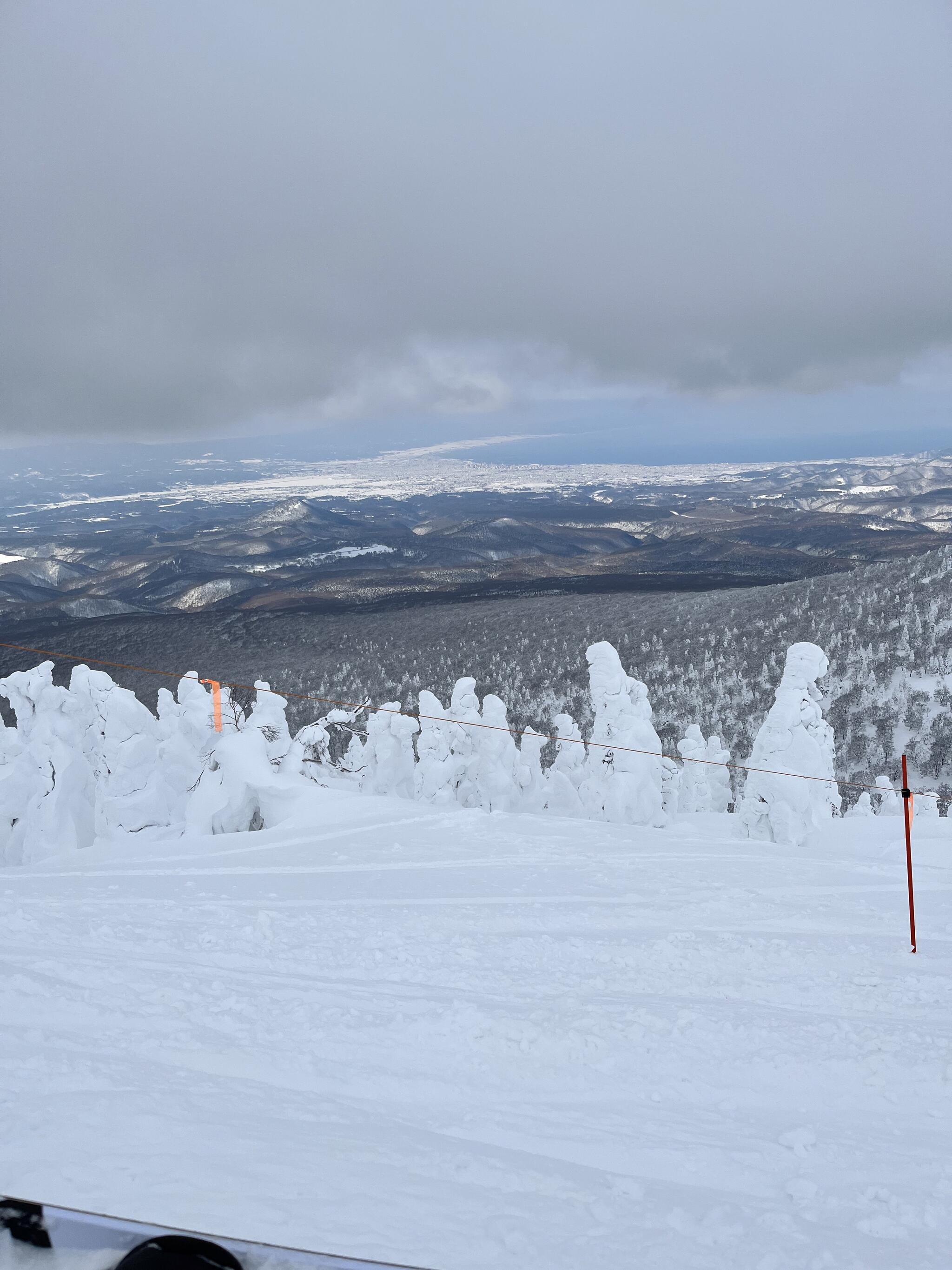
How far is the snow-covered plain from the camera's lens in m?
3.51

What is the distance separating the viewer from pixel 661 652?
65312 millimetres

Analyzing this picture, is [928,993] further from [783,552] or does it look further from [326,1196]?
[783,552]

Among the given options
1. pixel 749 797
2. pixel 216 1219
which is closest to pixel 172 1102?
pixel 216 1219

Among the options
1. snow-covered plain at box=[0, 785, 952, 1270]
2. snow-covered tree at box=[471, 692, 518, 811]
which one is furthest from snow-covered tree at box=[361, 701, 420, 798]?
snow-covered plain at box=[0, 785, 952, 1270]

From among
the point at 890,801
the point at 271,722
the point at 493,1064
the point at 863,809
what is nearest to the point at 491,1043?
the point at 493,1064

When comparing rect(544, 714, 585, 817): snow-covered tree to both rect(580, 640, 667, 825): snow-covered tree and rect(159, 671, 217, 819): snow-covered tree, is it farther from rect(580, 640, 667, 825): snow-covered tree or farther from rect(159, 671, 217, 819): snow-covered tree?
rect(159, 671, 217, 819): snow-covered tree

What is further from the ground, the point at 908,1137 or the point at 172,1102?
the point at 172,1102

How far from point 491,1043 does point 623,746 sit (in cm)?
1863

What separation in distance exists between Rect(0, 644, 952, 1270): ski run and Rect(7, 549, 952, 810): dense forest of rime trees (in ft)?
107

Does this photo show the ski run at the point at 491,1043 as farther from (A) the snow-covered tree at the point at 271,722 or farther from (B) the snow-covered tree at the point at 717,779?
(B) the snow-covered tree at the point at 717,779

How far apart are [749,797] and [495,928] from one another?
606 inches

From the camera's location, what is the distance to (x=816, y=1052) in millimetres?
5484

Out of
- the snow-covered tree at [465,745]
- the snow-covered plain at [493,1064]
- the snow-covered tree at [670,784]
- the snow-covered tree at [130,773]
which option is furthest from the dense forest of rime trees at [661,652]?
the snow-covered tree at [130,773]

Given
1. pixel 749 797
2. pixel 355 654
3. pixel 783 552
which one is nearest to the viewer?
pixel 749 797
